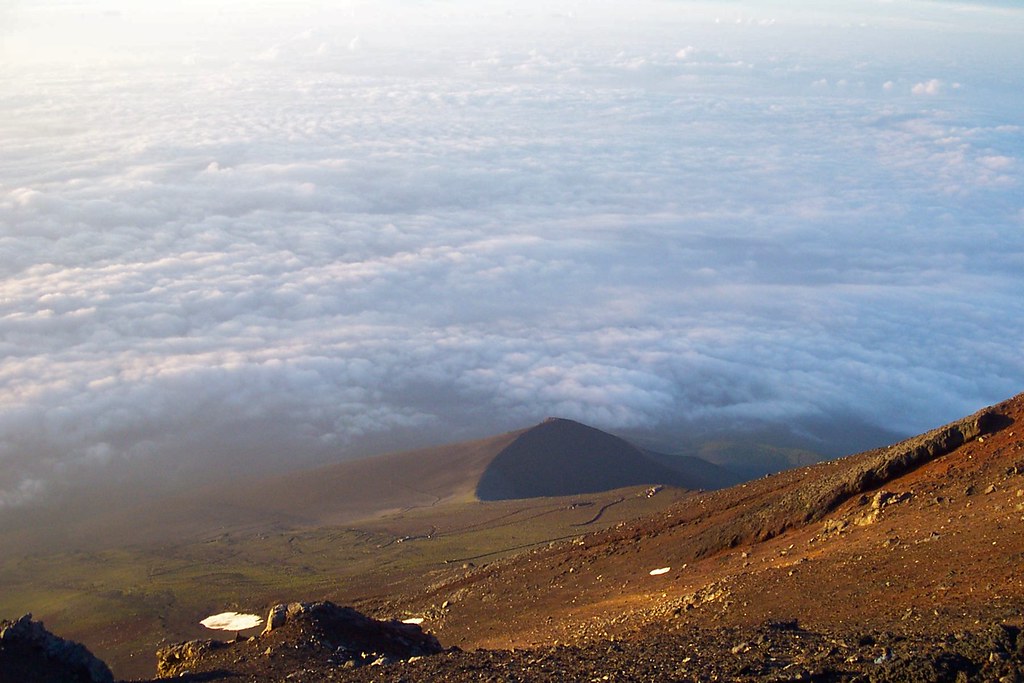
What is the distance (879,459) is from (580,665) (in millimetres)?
11910

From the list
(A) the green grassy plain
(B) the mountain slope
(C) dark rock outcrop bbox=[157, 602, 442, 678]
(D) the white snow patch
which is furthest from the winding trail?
(C) dark rock outcrop bbox=[157, 602, 442, 678]

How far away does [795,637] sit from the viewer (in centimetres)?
1438

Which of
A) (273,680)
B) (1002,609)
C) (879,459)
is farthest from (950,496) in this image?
(273,680)

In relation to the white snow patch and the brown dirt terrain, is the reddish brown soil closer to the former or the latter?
the brown dirt terrain

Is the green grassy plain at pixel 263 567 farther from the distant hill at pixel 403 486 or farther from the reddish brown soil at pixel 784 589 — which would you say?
the reddish brown soil at pixel 784 589

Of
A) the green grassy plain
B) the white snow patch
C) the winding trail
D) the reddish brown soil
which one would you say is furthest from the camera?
the winding trail

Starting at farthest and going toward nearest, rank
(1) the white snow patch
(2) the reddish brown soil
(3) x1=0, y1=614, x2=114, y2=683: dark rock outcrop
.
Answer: (1) the white snow patch, (3) x1=0, y1=614, x2=114, y2=683: dark rock outcrop, (2) the reddish brown soil

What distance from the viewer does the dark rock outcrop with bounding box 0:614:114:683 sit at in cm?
1603

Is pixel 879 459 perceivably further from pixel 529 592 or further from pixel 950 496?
pixel 529 592

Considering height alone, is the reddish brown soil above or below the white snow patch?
above

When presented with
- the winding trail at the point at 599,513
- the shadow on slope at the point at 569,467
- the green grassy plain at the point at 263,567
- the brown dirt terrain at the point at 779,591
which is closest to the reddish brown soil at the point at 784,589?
the brown dirt terrain at the point at 779,591

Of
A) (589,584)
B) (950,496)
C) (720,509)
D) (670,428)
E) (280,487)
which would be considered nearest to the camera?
(950,496)

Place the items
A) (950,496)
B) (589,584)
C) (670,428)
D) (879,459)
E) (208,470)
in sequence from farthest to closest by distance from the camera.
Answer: (670,428)
(208,470)
(589,584)
(879,459)
(950,496)

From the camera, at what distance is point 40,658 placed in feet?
53.7
